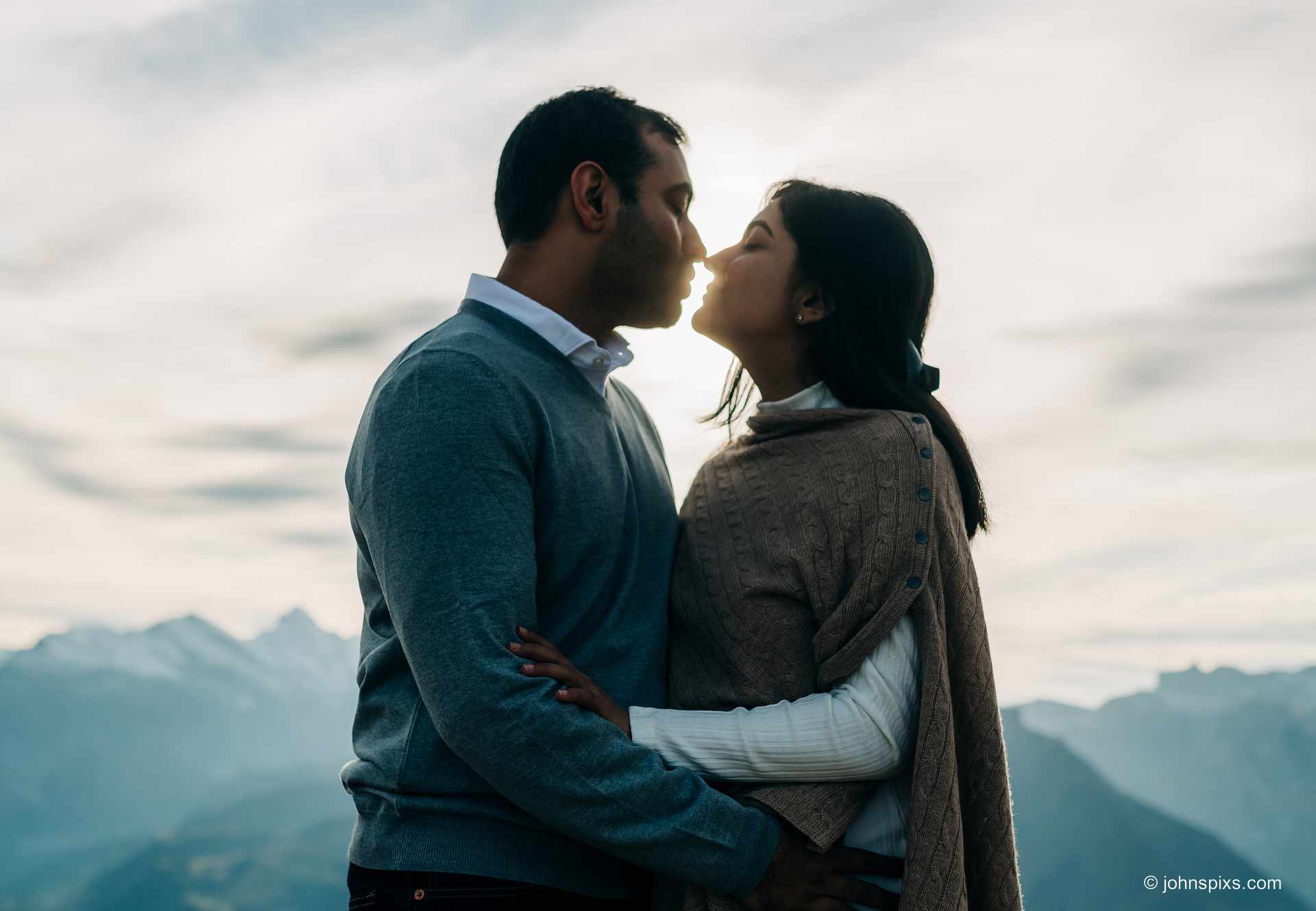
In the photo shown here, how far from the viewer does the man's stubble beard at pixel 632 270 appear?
278 cm

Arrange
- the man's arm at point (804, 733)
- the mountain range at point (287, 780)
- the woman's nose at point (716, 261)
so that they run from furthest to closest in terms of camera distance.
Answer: the mountain range at point (287, 780) → the woman's nose at point (716, 261) → the man's arm at point (804, 733)

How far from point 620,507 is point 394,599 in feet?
1.99

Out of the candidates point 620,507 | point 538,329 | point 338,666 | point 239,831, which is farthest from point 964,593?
point 338,666

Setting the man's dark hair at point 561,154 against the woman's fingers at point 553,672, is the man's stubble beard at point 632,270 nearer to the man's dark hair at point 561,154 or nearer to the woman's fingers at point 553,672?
the man's dark hair at point 561,154

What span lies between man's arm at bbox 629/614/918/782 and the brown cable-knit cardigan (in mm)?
47

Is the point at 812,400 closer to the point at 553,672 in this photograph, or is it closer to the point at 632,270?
the point at 632,270

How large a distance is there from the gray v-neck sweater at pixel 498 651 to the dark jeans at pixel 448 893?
0.09 ft

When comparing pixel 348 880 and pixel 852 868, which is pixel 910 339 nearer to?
pixel 852 868

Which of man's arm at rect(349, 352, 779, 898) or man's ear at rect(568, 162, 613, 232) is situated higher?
man's ear at rect(568, 162, 613, 232)

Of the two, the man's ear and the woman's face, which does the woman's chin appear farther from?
the man's ear

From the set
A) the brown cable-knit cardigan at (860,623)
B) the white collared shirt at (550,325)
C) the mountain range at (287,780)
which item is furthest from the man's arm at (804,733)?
the mountain range at (287,780)

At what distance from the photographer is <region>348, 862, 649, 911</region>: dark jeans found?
209 centimetres

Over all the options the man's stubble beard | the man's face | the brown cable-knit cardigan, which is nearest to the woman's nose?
the man's face

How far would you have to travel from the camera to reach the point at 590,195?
9.07ft
